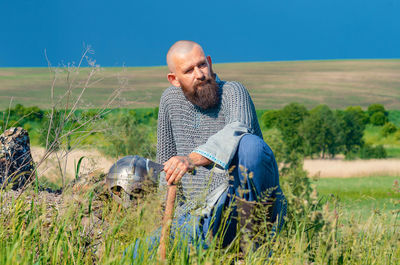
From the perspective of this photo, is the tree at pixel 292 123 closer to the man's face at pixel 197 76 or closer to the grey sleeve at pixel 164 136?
the grey sleeve at pixel 164 136

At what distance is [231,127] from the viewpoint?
3.48 m

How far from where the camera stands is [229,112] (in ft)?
13.0

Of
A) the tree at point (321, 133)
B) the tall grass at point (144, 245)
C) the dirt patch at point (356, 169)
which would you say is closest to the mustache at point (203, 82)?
the tall grass at point (144, 245)

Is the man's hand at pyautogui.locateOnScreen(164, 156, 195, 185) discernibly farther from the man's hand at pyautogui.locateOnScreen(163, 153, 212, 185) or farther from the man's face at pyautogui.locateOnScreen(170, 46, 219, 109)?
the man's face at pyautogui.locateOnScreen(170, 46, 219, 109)

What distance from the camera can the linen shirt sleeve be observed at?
317 centimetres

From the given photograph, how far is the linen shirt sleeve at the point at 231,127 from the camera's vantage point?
10.4 feet

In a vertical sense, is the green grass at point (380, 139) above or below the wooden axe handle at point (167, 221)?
above

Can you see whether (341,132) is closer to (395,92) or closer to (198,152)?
(395,92)

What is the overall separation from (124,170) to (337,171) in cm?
2432

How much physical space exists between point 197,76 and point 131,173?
1013 millimetres

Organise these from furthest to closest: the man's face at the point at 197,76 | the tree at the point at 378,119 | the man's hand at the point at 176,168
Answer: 1. the tree at the point at 378,119
2. the man's face at the point at 197,76
3. the man's hand at the point at 176,168

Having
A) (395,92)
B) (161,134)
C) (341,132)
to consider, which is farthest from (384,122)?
(161,134)

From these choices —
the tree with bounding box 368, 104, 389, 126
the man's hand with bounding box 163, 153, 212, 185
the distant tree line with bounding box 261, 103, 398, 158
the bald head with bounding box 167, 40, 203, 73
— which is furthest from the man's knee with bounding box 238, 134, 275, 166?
the tree with bounding box 368, 104, 389, 126

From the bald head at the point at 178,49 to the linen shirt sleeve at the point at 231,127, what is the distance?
0.47 m
